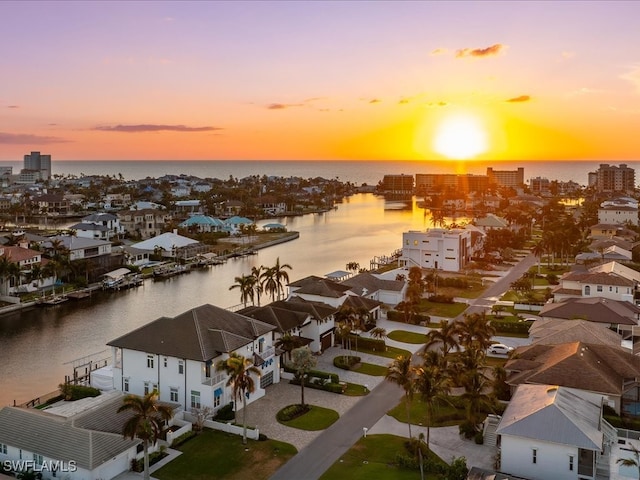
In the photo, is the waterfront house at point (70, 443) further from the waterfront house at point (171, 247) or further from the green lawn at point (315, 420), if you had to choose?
the waterfront house at point (171, 247)

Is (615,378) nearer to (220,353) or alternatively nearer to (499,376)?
(499,376)

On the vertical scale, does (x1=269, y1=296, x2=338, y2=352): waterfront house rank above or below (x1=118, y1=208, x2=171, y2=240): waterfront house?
below

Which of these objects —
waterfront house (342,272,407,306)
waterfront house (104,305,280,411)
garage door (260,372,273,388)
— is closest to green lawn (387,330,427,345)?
waterfront house (342,272,407,306)

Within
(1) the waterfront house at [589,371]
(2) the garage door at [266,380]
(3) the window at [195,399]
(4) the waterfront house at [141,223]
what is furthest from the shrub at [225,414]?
(4) the waterfront house at [141,223]

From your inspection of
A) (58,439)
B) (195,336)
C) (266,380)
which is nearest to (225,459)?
(58,439)

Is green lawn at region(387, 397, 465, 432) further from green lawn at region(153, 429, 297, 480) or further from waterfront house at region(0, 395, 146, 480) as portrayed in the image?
waterfront house at region(0, 395, 146, 480)

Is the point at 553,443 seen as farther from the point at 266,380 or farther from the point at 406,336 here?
the point at 406,336
